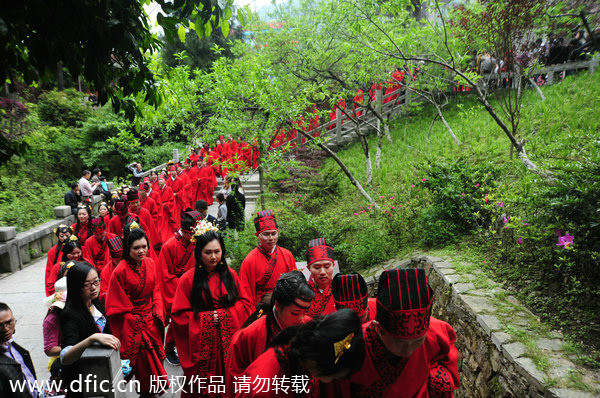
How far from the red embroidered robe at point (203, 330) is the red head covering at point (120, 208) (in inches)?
148

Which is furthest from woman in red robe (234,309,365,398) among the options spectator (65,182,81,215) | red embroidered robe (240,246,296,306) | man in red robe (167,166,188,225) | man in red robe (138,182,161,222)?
spectator (65,182,81,215)

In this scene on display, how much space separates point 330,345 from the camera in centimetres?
185

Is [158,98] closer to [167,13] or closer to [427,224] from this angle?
[167,13]

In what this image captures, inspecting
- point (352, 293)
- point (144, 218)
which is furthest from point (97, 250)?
point (352, 293)

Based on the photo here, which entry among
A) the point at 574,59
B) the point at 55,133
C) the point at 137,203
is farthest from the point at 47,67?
the point at 55,133

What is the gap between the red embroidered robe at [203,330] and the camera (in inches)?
149

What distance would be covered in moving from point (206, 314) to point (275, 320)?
1.38m

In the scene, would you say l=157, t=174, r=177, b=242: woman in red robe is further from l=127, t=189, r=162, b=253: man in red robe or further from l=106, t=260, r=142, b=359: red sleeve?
l=106, t=260, r=142, b=359: red sleeve

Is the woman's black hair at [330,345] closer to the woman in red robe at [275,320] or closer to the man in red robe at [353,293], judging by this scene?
the woman in red robe at [275,320]

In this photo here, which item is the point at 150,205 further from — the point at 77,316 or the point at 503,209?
the point at 503,209

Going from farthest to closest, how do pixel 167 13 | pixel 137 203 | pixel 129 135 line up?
pixel 129 135
pixel 137 203
pixel 167 13

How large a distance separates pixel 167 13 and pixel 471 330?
13.5 ft

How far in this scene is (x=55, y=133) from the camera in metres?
18.1

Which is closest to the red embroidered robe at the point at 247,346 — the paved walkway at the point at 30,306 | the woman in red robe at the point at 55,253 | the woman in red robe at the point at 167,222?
the paved walkway at the point at 30,306
